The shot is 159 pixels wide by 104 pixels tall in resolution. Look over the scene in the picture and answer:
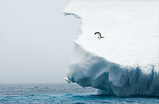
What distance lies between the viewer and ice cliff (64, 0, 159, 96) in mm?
14820

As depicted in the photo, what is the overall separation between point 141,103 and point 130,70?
213 centimetres

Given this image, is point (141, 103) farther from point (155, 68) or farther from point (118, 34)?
point (118, 34)

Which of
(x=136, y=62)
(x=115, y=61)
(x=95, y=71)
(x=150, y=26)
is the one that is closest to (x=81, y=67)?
(x=95, y=71)

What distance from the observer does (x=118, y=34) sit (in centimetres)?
1733

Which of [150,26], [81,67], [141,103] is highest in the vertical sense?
[150,26]

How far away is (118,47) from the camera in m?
16.1

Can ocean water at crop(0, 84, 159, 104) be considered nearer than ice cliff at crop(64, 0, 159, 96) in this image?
Yes

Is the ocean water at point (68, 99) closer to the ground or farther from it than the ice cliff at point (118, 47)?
closer to the ground

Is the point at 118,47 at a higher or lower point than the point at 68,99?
higher

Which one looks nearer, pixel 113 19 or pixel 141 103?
pixel 141 103

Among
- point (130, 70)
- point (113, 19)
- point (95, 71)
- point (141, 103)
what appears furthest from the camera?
point (113, 19)

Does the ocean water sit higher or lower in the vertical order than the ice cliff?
lower

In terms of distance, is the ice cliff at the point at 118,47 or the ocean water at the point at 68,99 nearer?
the ocean water at the point at 68,99

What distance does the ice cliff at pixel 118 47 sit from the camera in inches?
583
